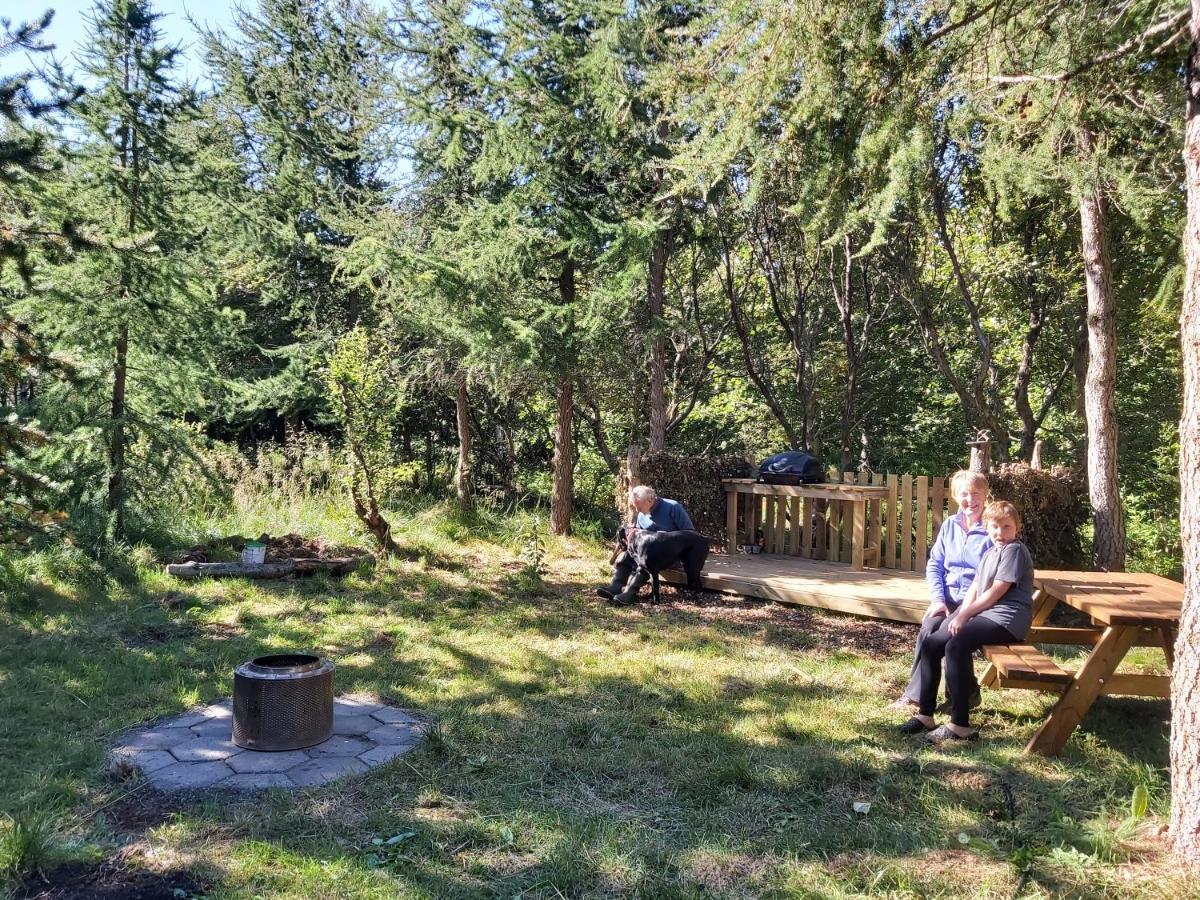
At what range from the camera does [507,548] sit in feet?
31.6

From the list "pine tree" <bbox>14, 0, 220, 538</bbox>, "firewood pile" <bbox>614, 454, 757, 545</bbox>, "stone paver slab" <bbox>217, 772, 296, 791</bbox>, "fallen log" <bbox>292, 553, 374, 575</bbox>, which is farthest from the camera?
"firewood pile" <bbox>614, 454, 757, 545</bbox>

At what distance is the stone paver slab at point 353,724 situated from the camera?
416 centimetres

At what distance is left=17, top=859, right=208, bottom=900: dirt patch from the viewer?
102 inches

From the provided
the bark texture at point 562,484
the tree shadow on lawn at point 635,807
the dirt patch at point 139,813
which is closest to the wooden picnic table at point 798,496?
the bark texture at point 562,484

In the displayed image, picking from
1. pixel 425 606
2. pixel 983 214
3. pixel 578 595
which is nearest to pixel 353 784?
pixel 425 606

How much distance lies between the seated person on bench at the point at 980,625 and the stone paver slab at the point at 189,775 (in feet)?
10.8

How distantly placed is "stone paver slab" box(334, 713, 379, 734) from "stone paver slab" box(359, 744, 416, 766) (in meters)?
0.28

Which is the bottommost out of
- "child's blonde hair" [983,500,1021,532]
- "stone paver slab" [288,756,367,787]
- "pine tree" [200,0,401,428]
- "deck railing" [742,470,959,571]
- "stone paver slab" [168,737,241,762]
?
"stone paver slab" [168,737,241,762]

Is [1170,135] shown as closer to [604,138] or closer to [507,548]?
[604,138]

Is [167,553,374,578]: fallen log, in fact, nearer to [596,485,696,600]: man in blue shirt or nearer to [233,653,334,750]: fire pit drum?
[596,485,696,600]: man in blue shirt

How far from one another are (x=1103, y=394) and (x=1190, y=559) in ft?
16.7

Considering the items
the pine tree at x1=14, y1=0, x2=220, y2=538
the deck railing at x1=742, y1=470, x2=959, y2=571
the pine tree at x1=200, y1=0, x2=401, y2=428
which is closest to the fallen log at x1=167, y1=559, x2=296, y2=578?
the pine tree at x1=14, y1=0, x2=220, y2=538

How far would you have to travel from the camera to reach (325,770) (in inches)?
144

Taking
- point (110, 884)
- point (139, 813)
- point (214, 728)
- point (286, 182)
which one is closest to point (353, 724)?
point (214, 728)
